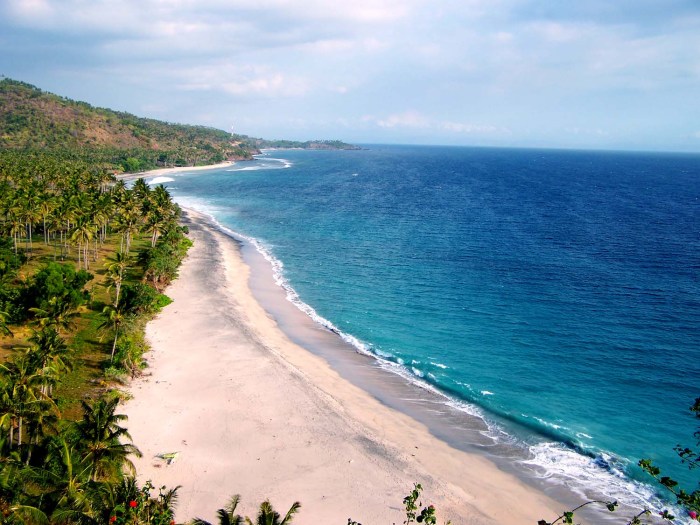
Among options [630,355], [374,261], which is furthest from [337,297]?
[630,355]

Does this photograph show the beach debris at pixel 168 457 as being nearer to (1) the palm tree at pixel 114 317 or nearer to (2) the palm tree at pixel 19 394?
(2) the palm tree at pixel 19 394

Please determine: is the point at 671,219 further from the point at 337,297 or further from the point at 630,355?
the point at 337,297

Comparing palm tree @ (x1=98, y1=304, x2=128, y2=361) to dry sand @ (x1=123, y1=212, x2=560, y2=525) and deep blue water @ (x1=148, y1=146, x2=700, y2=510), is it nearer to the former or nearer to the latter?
dry sand @ (x1=123, y1=212, x2=560, y2=525)

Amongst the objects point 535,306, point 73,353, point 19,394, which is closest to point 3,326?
point 73,353

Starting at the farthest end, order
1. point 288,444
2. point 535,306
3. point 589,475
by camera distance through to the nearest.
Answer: point 535,306
point 288,444
point 589,475

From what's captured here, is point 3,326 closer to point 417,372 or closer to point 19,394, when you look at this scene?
point 19,394

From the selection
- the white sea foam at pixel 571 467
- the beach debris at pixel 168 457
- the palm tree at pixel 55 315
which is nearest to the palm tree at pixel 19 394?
the beach debris at pixel 168 457
